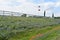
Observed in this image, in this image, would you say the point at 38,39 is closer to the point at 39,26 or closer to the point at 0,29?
the point at 0,29

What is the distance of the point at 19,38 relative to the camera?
147ft

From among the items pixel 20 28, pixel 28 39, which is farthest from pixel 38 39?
pixel 20 28

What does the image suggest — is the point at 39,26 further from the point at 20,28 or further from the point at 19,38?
the point at 19,38

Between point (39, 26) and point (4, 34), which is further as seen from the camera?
point (39, 26)

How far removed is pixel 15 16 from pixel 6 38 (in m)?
29.2

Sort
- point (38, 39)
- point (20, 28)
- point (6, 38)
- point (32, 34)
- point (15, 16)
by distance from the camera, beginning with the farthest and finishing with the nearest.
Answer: point (15, 16)
point (20, 28)
point (32, 34)
point (6, 38)
point (38, 39)

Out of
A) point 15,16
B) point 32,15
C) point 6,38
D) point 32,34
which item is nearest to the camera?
point 6,38

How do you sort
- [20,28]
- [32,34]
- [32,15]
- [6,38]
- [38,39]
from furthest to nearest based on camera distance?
[32,15]
[20,28]
[32,34]
[6,38]
[38,39]

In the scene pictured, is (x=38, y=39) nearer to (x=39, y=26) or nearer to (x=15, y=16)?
(x=39, y=26)

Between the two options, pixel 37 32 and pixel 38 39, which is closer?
pixel 38 39

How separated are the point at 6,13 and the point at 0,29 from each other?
23.8 meters

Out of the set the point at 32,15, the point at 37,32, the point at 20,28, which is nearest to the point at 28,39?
the point at 37,32

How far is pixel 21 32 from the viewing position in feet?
159

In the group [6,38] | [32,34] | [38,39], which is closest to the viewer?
[38,39]
